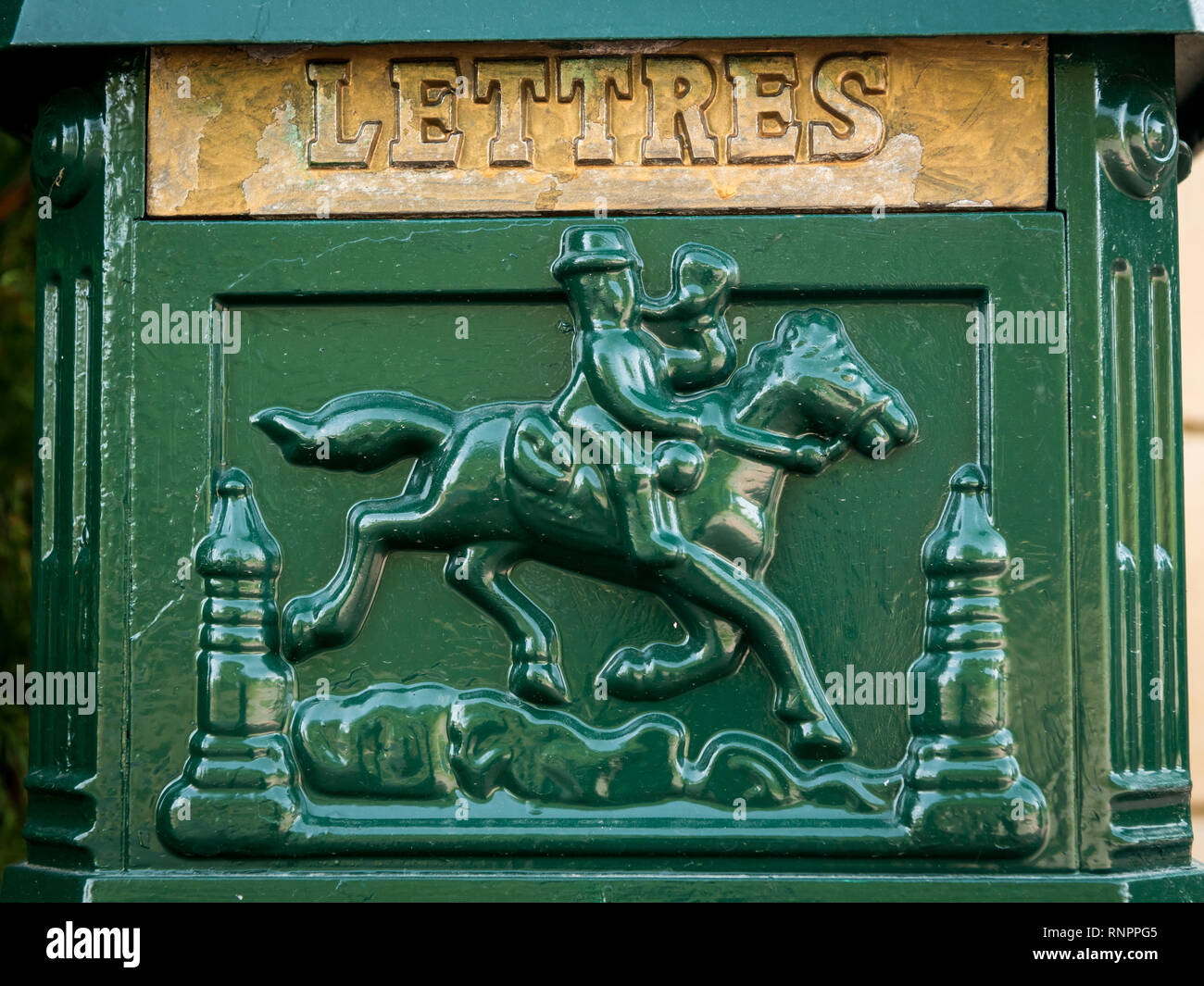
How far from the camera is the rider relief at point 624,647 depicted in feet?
6.97

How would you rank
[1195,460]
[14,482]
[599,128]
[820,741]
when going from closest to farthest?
1. [820,741]
2. [599,128]
3. [1195,460]
4. [14,482]

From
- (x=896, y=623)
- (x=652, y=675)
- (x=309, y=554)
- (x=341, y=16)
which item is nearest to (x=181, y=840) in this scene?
(x=309, y=554)

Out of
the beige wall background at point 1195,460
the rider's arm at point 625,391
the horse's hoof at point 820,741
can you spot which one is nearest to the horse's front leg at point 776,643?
the horse's hoof at point 820,741

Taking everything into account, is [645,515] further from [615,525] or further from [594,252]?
[594,252]

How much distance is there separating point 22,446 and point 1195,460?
3.07 m

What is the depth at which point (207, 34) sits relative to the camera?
7.07 feet

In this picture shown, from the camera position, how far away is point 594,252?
85.0 inches

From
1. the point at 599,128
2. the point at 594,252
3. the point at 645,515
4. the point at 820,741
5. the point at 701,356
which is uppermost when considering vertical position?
the point at 599,128

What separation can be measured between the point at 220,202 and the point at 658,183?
73 centimetres

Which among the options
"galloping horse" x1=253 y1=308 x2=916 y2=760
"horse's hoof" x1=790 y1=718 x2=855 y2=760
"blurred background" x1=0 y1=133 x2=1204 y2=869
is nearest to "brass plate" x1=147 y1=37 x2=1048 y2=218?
"galloping horse" x1=253 y1=308 x2=916 y2=760

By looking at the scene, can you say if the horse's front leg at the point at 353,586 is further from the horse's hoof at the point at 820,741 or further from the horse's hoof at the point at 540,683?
the horse's hoof at the point at 820,741

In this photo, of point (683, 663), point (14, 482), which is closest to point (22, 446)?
point (14, 482)

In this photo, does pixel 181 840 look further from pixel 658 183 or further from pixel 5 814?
pixel 5 814

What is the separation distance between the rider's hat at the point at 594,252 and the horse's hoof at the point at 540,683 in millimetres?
629
